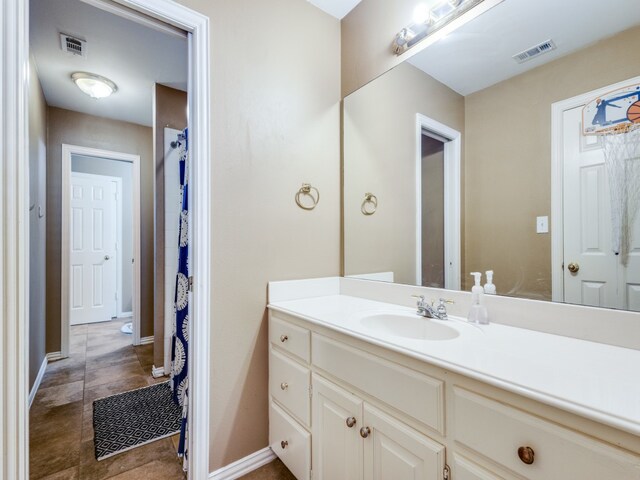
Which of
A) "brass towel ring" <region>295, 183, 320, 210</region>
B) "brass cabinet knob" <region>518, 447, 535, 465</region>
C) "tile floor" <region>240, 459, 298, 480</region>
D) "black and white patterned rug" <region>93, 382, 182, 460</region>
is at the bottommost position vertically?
"black and white patterned rug" <region>93, 382, 182, 460</region>

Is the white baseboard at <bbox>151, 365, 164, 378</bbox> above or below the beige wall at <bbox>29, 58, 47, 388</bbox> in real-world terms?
below

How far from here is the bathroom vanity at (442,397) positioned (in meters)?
0.58

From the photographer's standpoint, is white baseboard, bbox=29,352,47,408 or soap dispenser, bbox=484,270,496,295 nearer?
soap dispenser, bbox=484,270,496,295

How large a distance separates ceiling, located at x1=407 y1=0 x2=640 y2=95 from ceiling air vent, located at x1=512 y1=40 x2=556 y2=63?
0.04ft

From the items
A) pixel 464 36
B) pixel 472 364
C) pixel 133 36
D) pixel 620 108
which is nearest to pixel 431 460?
pixel 472 364

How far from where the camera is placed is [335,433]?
3.66 ft

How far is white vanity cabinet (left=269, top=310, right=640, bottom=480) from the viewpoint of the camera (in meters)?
0.59

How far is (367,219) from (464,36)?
97 centimetres

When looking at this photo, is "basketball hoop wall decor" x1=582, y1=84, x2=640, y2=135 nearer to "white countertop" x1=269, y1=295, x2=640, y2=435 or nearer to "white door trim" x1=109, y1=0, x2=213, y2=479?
"white countertop" x1=269, y1=295, x2=640, y2=435

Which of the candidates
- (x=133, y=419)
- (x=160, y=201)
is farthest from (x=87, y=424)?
(x=160, y=201)

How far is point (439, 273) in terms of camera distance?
1404 millimetres

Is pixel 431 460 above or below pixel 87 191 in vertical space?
below

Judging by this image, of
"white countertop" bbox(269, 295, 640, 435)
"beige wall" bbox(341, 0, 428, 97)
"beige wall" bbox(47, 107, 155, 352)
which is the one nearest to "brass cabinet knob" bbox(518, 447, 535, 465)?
"white countertop" bbox(269, 295, 640, 435)

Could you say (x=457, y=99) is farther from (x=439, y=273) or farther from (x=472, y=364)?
(x=472, y=364)
